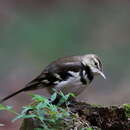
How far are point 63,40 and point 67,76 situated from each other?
845cm

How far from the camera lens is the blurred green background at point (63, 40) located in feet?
47.3

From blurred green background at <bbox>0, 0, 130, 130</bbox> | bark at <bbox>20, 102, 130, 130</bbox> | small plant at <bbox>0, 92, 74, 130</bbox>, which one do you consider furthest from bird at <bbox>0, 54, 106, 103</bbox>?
blurred green background at <bbox>0, 0, 130, 130</bbox>

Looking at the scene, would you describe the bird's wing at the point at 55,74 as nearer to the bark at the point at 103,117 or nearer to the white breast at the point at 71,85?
the white breast at the point at 71,85

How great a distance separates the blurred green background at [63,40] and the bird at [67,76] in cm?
407

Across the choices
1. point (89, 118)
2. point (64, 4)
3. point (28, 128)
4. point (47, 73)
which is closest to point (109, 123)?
point (89, 118)

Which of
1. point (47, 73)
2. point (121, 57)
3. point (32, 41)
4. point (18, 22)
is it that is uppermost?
point (18, 22)

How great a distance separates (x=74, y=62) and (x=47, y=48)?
794 cm

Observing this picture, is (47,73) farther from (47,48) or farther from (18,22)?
(18,22)

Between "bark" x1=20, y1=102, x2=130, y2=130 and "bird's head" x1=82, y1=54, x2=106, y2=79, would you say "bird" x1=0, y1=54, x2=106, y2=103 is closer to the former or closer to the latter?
"bird's head" x1=82, y1=54, x2=106, y2=79

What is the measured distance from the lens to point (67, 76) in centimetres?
810

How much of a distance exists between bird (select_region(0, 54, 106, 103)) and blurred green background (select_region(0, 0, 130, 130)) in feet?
13.3

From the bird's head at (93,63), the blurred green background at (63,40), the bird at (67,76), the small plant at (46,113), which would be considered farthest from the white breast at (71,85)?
the blurred green background at (63,40)

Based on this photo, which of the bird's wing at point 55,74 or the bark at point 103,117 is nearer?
the bark at point 103,117

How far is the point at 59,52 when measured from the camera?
51.3 ft
